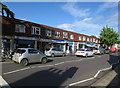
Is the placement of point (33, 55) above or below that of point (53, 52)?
above

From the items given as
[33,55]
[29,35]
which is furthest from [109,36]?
[33,55]

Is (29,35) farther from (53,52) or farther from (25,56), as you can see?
(25,56)

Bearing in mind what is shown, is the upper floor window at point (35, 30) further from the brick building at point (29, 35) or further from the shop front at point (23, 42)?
the shop front at point (23, 42)

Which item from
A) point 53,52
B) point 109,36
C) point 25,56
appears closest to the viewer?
point 25,56

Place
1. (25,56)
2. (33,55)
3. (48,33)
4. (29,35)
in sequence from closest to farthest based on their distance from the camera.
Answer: (25,56)
(33,55)
(29,35)
(48,33)

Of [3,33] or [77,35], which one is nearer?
[3,33]

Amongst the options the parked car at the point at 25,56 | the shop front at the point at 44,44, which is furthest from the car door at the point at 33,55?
the shop front at the point at 44,44

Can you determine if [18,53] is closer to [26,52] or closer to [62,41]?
[26,52]

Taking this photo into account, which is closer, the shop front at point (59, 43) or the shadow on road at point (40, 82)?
the shadow on road at point (40, 82)

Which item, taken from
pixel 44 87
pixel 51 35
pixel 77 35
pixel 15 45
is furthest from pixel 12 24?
pixel 77 35

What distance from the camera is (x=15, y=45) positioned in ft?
54.6

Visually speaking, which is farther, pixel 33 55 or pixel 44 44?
pixel 44 44

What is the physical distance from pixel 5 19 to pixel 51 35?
10.4 m

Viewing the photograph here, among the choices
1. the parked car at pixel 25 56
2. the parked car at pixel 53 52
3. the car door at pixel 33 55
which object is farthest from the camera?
the parked car at pixel 53 52
